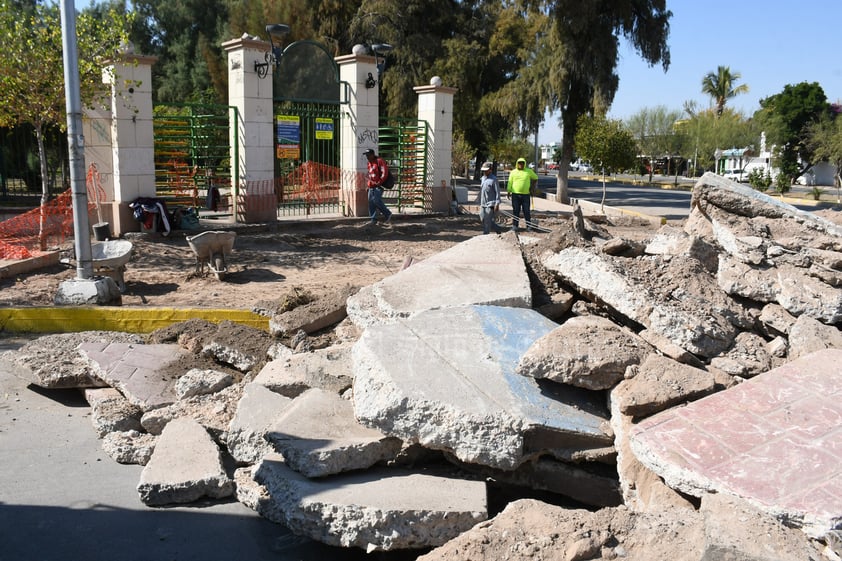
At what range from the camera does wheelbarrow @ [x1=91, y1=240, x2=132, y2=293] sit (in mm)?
8922

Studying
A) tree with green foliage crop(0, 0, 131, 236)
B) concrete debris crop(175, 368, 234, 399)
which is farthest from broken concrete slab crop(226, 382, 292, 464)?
tree with green foliage crop(0, 0, 131, 236)

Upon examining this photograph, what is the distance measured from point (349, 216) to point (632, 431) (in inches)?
531

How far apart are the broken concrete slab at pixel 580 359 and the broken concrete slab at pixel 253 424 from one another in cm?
150

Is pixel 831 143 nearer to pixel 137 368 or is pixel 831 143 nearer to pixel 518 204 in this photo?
pixel 518 204

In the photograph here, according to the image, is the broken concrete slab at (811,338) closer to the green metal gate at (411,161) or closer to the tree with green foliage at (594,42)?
the green metal gate at (411,161)

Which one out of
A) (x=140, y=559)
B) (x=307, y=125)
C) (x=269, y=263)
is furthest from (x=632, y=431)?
(x=307, y=125)

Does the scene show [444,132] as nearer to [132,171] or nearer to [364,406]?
[132,171]

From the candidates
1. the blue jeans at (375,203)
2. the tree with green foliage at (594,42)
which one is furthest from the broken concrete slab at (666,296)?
the tree with green foliage at (594,42)

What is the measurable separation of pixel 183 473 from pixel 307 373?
3.78 feet

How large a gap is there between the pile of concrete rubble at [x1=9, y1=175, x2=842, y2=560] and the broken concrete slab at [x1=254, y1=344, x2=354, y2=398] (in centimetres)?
2

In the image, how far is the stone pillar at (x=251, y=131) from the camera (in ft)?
46.8

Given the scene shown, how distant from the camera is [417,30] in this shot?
29.7 metres

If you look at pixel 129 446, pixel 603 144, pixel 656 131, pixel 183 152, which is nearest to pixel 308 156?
pixel 183 152

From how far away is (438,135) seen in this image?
60.5ft
